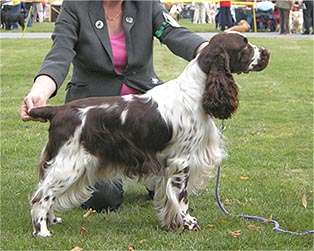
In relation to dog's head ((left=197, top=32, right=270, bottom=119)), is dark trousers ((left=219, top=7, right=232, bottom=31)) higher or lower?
lower

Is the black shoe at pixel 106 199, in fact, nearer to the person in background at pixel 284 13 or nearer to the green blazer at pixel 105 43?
the green blazer at pixel 105 43

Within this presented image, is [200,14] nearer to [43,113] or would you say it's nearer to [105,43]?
[105,43]

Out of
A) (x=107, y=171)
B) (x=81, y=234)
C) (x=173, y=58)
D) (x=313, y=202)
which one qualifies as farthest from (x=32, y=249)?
(x=173, y=58)

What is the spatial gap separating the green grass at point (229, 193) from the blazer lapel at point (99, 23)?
95 centimetres

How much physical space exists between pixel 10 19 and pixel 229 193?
21.5 metres

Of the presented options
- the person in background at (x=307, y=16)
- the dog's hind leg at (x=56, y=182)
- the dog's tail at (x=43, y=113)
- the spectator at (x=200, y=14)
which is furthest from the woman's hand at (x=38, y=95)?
the spectator at (x=200, y=14)

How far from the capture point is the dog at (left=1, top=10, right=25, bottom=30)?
2417 centimetres

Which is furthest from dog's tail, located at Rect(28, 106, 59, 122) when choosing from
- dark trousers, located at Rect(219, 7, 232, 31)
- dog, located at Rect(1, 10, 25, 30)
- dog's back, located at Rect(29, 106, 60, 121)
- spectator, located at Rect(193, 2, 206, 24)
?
spectator, located at Rect(193, 2, 206, 24)

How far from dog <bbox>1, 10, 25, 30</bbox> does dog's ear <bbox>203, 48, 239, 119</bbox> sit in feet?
68.3

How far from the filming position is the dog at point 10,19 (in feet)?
79.3

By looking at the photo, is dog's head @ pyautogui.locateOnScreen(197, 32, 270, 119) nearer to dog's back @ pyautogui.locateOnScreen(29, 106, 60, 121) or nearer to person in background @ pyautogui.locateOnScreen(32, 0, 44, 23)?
dog's back @ pyautogui.locateOnScreen(29, 106, 60, 121)

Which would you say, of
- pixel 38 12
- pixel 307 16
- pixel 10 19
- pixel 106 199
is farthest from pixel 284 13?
pixel 106 199

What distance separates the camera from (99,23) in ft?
14.3

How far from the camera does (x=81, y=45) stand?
436 centimetres
